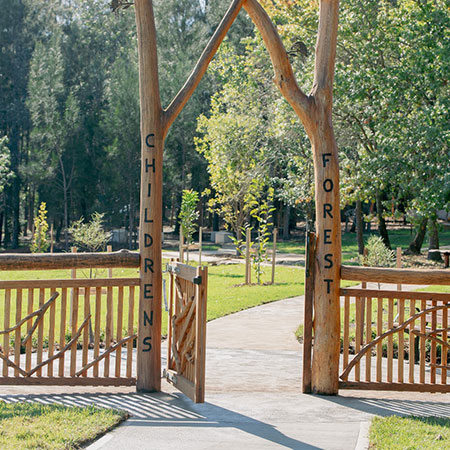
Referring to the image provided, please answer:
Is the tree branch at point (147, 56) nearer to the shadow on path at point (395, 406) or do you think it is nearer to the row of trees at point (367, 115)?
the shadow on path at point (395, 406)

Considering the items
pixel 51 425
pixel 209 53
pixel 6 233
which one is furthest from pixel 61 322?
pixel 6 233

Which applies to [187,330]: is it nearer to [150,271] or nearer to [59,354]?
[150,271]

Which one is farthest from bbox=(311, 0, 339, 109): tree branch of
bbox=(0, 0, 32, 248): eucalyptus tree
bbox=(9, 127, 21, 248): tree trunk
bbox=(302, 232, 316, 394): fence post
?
bbox=(0, 0, 32, 248): eucalyptus tree

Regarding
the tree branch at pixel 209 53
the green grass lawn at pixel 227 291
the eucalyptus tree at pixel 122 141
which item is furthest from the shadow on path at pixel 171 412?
the eucalyptus tree at pixel 122 141

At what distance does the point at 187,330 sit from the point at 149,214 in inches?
50.4

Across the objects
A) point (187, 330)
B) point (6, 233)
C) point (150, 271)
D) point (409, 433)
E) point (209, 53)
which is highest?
point (209, 53)

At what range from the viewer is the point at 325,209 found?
A: 7.25 meters

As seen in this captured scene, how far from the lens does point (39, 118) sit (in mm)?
40844

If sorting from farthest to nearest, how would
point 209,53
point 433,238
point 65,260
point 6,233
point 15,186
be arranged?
point 6,233
point 15,186
point 433,238
point 209,53
point 65,260

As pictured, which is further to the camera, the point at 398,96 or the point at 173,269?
the point at 398,96

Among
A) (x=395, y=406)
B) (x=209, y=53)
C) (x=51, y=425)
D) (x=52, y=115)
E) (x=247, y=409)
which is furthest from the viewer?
(x=52, y=115)

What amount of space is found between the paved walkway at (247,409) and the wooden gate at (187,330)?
16cm

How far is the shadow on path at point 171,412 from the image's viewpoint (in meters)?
5.66

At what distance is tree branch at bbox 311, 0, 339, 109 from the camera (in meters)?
7.36
